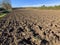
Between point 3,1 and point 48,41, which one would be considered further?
point 3,1

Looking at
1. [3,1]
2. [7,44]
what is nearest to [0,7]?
[3,1]

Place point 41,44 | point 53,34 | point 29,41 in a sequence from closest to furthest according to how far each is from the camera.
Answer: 1. point 41,44
2. point 29,41
3. point 53,34

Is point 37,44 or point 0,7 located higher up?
point 37,44

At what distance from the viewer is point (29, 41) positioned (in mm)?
5152

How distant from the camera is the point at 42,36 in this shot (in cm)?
545

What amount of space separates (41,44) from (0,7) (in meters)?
34.5

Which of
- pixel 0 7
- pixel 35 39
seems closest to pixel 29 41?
pixel 35 39

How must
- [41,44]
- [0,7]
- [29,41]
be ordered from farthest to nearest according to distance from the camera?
[0,7]
[29,41]
[41,44]

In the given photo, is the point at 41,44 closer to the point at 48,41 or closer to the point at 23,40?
the point at 48,41

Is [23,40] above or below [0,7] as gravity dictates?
above

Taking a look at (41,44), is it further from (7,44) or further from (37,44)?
(7,44)

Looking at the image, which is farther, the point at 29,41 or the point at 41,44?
the point at 29,41

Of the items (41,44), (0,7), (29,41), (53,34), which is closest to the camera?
(41,44)

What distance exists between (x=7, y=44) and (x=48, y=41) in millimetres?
1247
